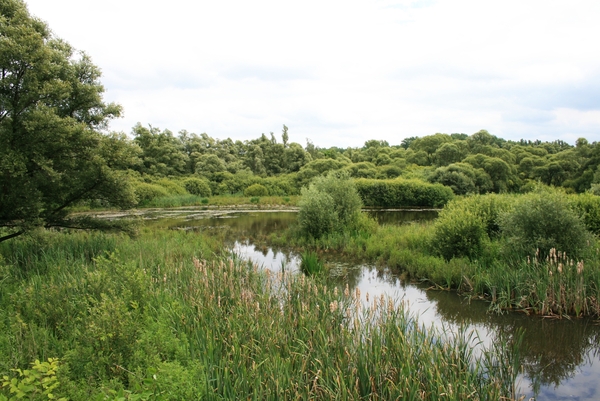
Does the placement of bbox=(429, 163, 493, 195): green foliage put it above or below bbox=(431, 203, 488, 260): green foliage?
above

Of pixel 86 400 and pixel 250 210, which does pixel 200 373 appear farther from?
pixel 250 210

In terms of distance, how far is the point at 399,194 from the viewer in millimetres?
36406

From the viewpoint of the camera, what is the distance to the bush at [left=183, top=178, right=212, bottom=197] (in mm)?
41906

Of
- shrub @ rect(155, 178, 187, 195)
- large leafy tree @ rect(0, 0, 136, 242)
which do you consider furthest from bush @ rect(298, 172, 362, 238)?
shrub @ rect(155, 178, 187, 195)

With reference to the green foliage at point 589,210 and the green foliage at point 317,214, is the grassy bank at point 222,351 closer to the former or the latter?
the green foliage at point 589,210

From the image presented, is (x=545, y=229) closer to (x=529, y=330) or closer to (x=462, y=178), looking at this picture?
(x=529, y=330)

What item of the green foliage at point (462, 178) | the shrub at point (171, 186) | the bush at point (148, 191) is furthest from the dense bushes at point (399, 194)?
the bush at point (148, 191)

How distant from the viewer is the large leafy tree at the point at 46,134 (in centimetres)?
912

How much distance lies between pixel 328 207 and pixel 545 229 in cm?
875

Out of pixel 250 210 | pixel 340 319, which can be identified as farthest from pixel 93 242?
pixel 250 210

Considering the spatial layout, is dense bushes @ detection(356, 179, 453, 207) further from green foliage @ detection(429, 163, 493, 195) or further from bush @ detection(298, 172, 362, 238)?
bush @ detection(298, 172, 362, 238)

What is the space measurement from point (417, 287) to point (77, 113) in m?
10.7

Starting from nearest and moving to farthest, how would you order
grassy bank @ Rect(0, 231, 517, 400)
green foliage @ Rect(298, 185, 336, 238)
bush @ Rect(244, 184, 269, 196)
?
grassy bank @ Rect(0, 231, 517, 400)
green foliage @ Rect(298, 185, 336, 238)
bush @ Rect(244, 184, 269, 196)

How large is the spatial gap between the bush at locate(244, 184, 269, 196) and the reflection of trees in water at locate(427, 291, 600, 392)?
3450 centimetres
